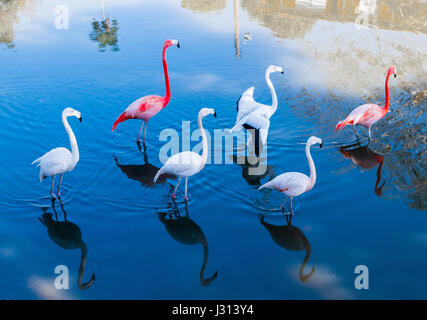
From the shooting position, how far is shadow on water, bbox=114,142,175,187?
7215 millimetres

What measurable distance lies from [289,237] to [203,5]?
12.1 m

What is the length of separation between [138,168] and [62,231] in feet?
6.20

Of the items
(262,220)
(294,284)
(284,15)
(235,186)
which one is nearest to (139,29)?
(284,15)

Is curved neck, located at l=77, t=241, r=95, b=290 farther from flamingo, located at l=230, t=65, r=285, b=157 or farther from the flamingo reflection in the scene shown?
the flamingo reflection

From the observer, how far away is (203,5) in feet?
52.2

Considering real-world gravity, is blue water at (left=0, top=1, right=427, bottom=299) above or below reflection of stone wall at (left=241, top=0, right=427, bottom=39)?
below

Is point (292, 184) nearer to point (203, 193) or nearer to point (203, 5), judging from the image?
point (203, 193)

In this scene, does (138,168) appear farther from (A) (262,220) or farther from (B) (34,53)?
(B) (34,53)

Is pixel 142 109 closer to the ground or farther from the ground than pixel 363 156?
farther from the ground

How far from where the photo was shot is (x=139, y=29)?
44.7 ft

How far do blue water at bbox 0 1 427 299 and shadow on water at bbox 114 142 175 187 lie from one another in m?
0.03

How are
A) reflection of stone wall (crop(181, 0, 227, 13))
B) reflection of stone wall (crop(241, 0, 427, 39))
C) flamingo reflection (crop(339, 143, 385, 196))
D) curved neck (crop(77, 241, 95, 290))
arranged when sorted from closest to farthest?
curved neck (crop(77, 241, 95, 290))
flamingo reflection (crop(339, 143, 385, 196))
reflection of stone wall (crop(241, 0, 427, 39))
reflection of stone wall (crop(181, 0, 227, 13))

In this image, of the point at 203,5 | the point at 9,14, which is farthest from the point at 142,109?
the point at 9,14

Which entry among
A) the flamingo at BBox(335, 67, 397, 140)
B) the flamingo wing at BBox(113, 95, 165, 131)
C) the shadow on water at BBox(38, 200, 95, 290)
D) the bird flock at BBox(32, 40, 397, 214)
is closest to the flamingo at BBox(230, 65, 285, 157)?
the bird flock at BBox(32, 40, 397, 214)
